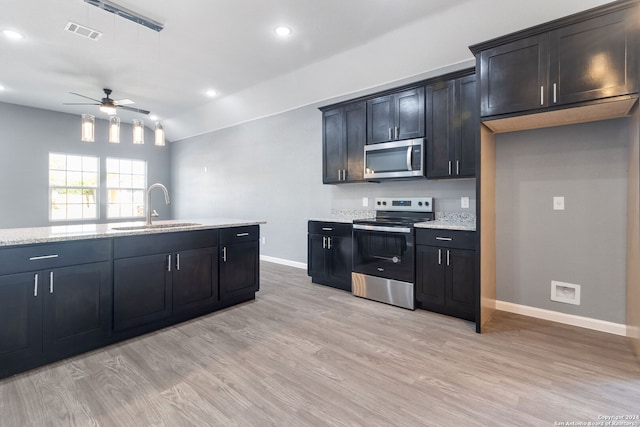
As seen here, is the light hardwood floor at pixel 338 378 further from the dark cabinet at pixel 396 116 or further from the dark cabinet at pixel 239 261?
the dark cabinet at pixel 396 116

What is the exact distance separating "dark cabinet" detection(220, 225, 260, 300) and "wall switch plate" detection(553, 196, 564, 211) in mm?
3104

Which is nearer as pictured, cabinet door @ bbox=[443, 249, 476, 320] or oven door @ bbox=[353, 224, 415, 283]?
cabinet door @ bbox=[443, 249, 476, 320]

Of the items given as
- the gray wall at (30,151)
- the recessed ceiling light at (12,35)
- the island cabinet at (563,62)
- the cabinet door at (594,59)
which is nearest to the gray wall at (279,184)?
the island cabinet at (563,62)

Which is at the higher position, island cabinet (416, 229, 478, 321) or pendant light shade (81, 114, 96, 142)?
pendant light shade (81, 114, 96, 142)

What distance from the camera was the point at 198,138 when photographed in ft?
24.4

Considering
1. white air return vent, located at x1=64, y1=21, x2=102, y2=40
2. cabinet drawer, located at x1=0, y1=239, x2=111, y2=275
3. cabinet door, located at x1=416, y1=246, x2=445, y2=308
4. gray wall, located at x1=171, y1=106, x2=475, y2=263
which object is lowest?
cabinet door, located at x1=416, y1=246, x2=445, y2=308

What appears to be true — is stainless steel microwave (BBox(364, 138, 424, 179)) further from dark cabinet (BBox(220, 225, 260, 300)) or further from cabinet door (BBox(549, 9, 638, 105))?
dark cabinet (BBox(220, 225, 260, 300))

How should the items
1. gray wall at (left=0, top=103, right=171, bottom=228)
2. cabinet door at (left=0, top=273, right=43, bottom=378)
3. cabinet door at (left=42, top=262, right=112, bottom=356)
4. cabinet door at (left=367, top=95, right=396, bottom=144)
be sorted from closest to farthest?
cabinet door at (left=0, top=273, right=43, bottom=378) → cabinet door at (left=42, top=262, right=112, bottom=356) → cabinet door at (left=367, top=95, right=396, bottom=144) → gray wall at (left=0, top=103, right=171, bottom=228)

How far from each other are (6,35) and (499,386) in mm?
5979

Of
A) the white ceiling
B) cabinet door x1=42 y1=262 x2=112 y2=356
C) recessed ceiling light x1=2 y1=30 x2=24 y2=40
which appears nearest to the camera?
cabinet door x1=42 y1=262 x2=112 y2=356

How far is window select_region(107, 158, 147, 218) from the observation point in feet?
24.2

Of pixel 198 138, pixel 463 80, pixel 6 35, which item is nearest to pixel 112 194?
pixel 198 138

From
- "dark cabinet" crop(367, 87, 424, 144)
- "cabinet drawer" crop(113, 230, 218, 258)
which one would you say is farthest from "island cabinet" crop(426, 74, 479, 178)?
"cabinet drawer" crop(113, 230, 218, 258)

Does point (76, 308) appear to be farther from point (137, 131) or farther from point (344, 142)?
point (344, 142)
